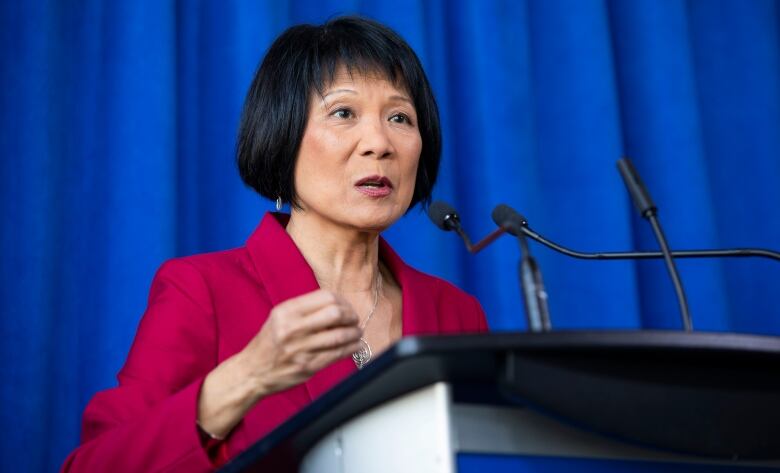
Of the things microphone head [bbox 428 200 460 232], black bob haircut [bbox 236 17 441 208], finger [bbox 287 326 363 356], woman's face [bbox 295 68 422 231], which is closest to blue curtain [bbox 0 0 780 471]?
black bob haircut [bbox 236 17 441 208]

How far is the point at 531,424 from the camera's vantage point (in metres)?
0.85

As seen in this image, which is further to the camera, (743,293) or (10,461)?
(743,293)

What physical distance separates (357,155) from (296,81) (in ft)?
0.56

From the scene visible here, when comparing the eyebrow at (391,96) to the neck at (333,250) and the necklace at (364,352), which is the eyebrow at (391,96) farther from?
the necklace at (364,352)

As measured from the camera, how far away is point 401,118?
5.57ft

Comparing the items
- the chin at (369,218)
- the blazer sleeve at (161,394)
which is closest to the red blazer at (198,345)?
the blazer sleeve at (161,394)

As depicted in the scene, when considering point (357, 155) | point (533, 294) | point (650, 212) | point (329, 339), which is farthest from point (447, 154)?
point (329, 339)

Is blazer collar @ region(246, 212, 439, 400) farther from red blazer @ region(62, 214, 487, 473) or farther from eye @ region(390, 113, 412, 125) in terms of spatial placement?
eye @ region(390, 113, 412, 125)

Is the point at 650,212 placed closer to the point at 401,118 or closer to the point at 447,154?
the point at 401,118

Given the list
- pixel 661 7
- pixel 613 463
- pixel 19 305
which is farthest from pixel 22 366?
pixel 661 7

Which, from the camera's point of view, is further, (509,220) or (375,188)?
(375,188)

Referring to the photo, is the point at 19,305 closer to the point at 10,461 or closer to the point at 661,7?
the point at 10,461

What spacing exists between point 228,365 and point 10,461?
97cm

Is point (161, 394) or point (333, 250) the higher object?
point (333, 250)
